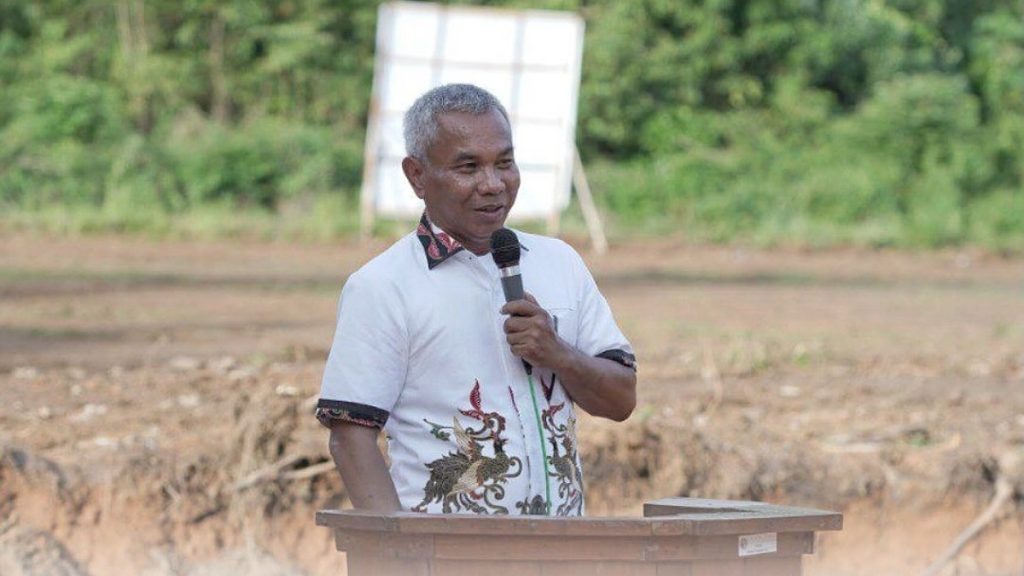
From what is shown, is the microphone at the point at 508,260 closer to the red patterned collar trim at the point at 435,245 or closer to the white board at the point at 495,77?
the red patterned collar trim at the point at 435,245

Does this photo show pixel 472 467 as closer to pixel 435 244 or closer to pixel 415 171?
pixel 435 244

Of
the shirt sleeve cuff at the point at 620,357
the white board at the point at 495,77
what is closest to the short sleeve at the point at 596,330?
the shirt sleeve cuff at the point at 620,357

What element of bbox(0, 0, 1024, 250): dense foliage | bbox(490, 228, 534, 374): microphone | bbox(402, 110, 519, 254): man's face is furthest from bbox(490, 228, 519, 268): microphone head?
bbox(0, 0, 1024, 250): dense foliage

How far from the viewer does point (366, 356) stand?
127 inches

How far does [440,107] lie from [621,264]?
14.2 meters

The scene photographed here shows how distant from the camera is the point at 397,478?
3.34m

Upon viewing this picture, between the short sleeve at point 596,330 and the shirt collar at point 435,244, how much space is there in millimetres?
198

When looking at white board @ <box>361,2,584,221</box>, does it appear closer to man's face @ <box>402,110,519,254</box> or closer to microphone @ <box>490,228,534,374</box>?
man's face @ <box>402,110,519,254</box>

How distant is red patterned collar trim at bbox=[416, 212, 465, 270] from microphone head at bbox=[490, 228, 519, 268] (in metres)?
0.15

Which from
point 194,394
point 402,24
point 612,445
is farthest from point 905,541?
point 402,24

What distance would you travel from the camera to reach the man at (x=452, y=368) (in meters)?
3.23

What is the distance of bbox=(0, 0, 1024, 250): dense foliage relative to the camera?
20.0 m

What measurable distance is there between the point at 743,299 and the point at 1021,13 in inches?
513

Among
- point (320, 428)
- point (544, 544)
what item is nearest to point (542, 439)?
point (544, 544)
